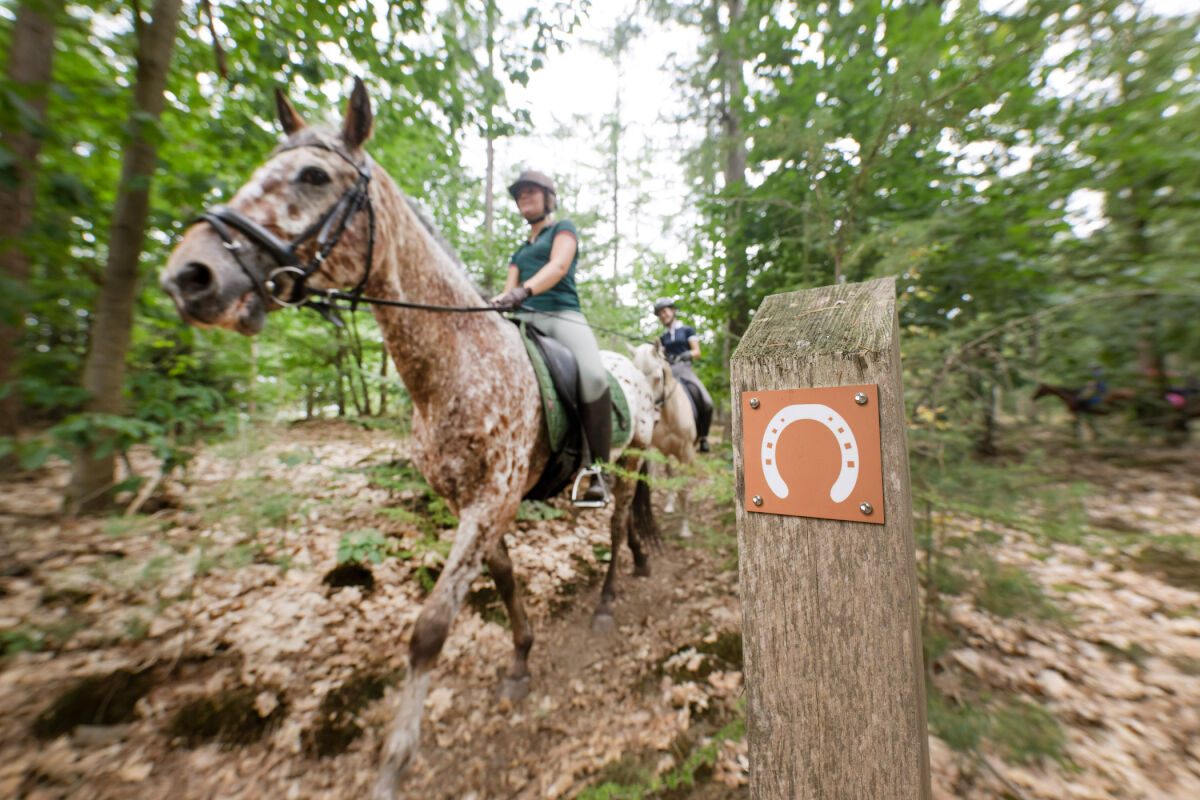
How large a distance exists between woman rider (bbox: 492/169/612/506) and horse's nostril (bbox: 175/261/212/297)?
1.46m

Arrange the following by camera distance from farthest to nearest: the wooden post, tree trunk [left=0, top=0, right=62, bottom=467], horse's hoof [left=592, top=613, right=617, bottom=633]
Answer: horse's hoof [left=592, top=613, right=617, bottom=633] → tree trunk [left=0, top=0, right=62, bottom=467] → the wooden post

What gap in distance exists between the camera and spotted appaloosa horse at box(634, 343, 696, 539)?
4.82 m

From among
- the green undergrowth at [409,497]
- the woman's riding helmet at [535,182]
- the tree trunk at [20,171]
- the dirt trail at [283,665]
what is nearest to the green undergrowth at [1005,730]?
the dirt trail at [283,665]

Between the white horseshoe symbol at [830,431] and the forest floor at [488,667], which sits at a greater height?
the white horseshoe symbol at [830,431]

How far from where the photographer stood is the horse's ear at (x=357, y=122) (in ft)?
6.77

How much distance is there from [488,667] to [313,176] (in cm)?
323

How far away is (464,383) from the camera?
2307mm

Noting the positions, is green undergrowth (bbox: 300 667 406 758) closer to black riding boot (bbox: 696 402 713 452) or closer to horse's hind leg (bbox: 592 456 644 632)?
horse's hind leg (bbox: 592 456 644 632)

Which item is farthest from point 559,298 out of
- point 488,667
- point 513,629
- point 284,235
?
point 488,667

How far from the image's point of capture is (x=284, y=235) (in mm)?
1832

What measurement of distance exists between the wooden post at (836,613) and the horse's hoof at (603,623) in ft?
8.45

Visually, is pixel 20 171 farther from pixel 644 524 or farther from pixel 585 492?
pixel 644 524

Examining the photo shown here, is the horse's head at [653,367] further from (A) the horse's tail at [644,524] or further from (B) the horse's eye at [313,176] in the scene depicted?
(B) the horse's eye at [313,176]

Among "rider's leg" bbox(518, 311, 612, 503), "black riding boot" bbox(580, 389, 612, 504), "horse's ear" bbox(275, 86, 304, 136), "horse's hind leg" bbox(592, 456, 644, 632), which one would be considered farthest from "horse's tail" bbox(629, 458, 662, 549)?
"horse's ear" bbox(275, 86, 304, 136)
